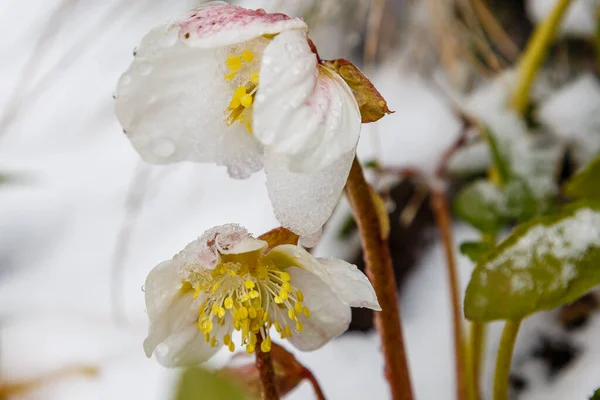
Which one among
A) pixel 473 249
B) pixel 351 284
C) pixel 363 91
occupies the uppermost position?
pixel 363 91

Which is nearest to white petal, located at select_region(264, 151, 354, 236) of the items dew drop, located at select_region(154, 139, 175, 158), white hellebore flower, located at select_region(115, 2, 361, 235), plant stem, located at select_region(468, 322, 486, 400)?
white hellebore flower, located at select_region(115, 2, 361, 235)

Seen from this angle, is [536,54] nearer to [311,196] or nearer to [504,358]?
[504,358]

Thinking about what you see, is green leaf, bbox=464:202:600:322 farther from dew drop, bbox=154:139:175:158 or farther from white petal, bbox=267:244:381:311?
dew drop, bbox=154:139:175:158

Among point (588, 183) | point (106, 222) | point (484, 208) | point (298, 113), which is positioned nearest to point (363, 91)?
point (298, 113)

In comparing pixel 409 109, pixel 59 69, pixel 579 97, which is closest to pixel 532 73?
pixel 579 97

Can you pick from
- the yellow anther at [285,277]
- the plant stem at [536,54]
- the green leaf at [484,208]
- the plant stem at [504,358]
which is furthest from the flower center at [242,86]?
the plant stem at [536,54]

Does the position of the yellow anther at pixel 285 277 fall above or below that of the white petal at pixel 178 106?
below

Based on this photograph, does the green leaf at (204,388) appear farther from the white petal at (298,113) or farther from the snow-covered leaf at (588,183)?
the snow-covered leaf at (588,183)
